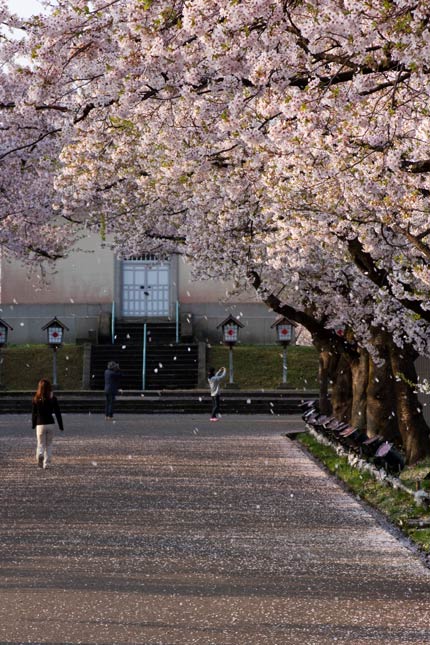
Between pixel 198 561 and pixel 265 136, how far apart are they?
6.68m

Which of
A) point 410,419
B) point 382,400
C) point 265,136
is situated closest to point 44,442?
point 410,419

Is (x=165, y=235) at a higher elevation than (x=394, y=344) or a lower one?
higher

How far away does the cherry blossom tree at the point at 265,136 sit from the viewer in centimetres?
1065

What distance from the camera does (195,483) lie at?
19922mm

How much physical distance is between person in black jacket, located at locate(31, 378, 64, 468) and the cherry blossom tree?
12.0 ft

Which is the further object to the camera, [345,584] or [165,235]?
[165,235]

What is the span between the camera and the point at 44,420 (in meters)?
22.6

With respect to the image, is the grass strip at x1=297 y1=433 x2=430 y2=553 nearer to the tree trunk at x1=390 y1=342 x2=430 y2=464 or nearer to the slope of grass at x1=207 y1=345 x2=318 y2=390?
the tree trunk at x1=390 y1=342 x2=430 y2=464

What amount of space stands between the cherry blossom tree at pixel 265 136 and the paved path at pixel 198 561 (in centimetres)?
349

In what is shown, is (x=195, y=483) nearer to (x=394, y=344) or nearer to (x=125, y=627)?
(x=394, y=344)

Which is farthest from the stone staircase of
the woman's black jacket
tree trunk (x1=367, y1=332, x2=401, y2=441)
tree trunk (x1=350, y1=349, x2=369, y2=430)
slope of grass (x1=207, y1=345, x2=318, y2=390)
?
the woman's black jacket

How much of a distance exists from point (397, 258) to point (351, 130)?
3695 mm

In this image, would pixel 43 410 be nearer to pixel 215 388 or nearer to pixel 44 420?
pixel 44 420

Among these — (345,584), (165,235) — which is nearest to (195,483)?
(345,584)
